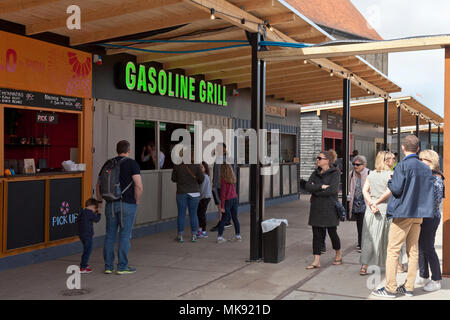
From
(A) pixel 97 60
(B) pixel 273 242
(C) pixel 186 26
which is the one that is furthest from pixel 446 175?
(A) pixel 97 60

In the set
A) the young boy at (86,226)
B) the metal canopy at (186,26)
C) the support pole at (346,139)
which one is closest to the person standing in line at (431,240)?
the metal canopy at (186,26)

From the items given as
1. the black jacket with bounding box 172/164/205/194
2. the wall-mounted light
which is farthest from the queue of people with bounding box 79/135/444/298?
the wall-mounted light

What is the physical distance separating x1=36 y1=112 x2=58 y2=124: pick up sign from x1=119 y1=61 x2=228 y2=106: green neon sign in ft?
4.90

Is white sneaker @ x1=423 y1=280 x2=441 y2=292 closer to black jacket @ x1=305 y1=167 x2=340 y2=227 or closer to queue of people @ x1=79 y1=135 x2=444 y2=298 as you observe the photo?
queue of people @ x1=79 y1=135 x2=444 y2=298

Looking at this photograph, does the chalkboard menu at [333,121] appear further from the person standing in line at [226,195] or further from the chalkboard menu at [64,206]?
the chalkboard menu at [64,206]

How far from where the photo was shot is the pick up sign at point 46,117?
24.0 ft

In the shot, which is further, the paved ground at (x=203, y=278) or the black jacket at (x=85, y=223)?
the black jacket at (x=85, y=223)

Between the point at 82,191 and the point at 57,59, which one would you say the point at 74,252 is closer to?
the point at 82,191

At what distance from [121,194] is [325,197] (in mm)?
2668

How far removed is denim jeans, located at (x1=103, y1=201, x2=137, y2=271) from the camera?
20.4 ft

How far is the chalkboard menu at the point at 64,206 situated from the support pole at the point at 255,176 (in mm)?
2767

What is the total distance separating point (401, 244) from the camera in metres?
5.20

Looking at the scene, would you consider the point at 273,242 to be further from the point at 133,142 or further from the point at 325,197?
the point at 133,142
